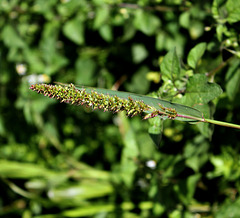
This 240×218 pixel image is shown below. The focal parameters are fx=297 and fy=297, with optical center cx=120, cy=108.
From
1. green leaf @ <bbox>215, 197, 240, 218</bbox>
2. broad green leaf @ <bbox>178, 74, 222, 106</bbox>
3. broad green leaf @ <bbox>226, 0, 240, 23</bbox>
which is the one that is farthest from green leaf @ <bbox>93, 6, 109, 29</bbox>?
green leaf @ <bbox>215, 197, 240, 218</bbox>

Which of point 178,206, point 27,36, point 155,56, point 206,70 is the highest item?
point 27,36

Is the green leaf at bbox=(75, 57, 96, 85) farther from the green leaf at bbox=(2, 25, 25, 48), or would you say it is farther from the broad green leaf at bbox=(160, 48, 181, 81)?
the broad green leaf at bbox=(160, 48, 181, 81)

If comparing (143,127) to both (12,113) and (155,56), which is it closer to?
(155,56)

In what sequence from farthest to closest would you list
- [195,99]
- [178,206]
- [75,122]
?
[75,122] → [178,206] → [195,99]

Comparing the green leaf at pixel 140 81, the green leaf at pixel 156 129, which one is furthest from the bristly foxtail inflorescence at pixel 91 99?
the green leaf at pixel 140 81

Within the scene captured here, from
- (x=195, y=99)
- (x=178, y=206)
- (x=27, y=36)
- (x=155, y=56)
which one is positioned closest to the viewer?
(x=195, y=99)

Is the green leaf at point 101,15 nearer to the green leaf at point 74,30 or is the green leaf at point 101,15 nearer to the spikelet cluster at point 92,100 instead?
the green leaf at point 74,30

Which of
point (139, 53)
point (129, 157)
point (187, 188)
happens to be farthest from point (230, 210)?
point (139, 53)

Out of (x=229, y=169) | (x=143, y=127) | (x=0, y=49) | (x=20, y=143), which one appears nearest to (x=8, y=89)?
(x=0, y=49)
